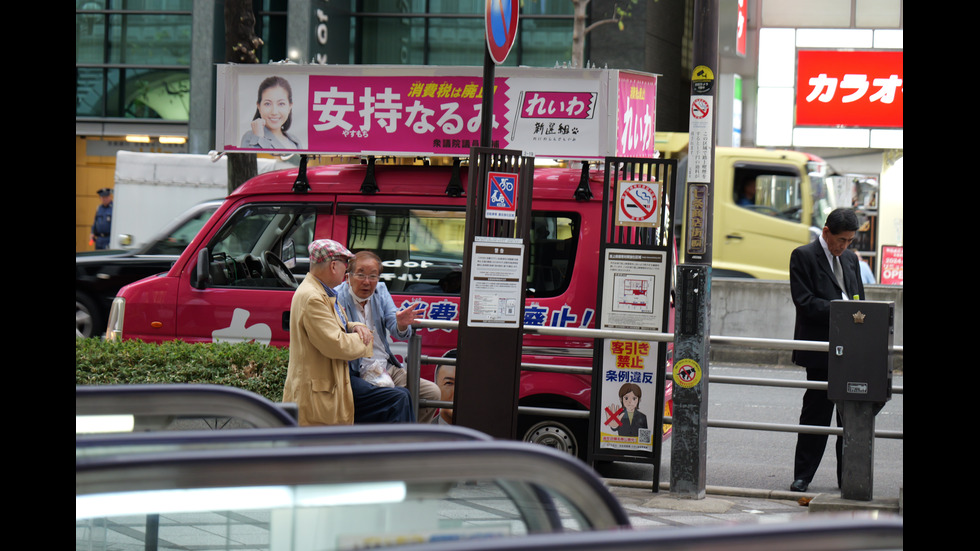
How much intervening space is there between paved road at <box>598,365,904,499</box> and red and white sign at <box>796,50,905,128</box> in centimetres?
1524

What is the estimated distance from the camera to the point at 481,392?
6.54 metres

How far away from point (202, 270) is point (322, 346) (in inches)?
81.7

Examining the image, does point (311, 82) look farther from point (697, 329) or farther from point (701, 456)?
point (701, 456)

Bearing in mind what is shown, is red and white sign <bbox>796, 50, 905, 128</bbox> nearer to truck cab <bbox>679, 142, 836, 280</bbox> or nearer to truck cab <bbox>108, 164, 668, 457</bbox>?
truck cab <bbox>679, 142, 836, 280</bbox>

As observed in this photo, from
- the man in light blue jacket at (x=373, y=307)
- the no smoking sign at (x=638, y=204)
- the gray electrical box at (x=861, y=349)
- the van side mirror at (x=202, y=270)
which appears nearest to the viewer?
the gray electrical box at (x=861, y=349)

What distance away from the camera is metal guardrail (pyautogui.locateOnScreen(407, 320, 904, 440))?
673cm

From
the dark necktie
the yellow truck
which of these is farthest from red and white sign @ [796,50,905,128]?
the dark necktie

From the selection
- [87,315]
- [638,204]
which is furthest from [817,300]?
[87,315]

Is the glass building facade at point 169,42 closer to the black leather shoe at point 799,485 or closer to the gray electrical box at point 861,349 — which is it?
the black leather shoe at point 799,485

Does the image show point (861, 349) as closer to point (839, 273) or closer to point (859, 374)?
point (859, 374)

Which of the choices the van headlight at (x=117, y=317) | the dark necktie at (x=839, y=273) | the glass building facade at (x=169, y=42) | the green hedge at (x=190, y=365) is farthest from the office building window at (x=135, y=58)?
the dark necktie at (x=839, y=273)

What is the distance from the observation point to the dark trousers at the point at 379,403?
20.9 ft

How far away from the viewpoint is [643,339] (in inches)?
266
